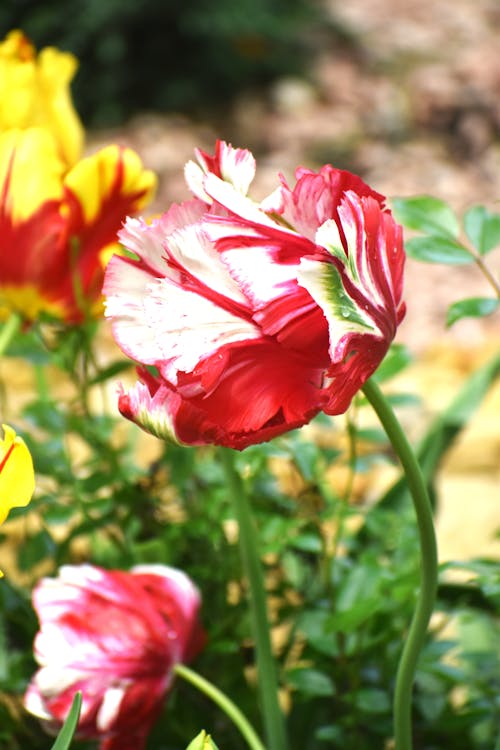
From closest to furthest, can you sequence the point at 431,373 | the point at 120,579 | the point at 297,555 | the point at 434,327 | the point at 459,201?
the point at 120,579 → the point at 297,555 → the point at 431,373 → the point at 434,327 → the point at 459,201

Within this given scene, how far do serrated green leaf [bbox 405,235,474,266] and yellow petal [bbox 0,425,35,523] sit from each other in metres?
0.23

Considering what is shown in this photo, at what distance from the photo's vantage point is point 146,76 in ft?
10.4

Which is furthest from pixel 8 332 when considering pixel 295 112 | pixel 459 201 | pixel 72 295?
pixel 295 112

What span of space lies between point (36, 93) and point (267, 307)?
13.6 inches

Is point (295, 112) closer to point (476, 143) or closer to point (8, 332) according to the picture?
point (476, 143)

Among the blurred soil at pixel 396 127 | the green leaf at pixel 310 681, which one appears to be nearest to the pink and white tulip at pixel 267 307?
the green leaf at pixel 310 681

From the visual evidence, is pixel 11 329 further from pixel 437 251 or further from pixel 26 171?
pixel 437 251

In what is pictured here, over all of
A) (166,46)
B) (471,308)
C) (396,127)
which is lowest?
(396,127)

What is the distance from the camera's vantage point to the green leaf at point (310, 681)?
0.58m

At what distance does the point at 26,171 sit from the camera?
572 millimetres

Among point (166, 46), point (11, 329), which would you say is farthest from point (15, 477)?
point (166, 46)

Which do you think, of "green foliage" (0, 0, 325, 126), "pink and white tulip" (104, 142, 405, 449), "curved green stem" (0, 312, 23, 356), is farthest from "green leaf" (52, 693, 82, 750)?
"green foliage" (0, 0, 325, 126)

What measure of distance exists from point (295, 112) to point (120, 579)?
9.07 ft

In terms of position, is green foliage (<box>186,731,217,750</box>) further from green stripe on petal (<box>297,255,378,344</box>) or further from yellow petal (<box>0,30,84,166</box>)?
yellow petal (<box>0,30,84,166</box>)
